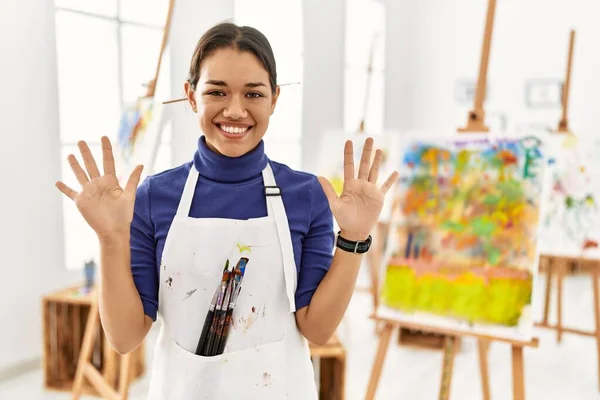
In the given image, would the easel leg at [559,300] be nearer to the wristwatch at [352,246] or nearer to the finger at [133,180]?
Answer: the wristwatch at [352,246]

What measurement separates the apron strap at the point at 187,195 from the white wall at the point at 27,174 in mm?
1891

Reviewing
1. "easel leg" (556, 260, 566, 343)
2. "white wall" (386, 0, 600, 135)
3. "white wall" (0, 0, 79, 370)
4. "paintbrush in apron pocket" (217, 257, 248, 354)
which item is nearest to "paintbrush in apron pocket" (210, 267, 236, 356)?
Answer: "paintbrush in apron pocket" (217, 257, 248, 354)

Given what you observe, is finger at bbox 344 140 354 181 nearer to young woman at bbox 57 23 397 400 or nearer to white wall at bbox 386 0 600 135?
young woman at bbox 57 23 397 400

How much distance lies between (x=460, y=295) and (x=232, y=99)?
4.29ft

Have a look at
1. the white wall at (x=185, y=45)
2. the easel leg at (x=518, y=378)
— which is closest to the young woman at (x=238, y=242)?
the white wall at (x=185, y=45)

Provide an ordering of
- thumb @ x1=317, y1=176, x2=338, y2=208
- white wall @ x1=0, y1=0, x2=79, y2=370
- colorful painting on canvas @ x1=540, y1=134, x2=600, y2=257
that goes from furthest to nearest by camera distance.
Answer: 1. colorful painting on canvas @ x1=540, y1=134, x2=600, y2=257
2. white wall @ x1=0, y1=0, x2=79, y2=370
3. thumb @ x1=317, y1=176, x2=338, y2=208

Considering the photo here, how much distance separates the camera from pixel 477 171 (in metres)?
2.04

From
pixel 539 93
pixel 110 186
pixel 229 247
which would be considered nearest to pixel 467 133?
pixel 229 247

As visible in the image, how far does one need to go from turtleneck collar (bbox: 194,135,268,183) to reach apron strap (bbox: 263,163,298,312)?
0.04m

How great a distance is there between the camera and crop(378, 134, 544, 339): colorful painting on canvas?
6.25ft

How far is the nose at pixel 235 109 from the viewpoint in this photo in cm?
99

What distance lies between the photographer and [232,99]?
1.00 m

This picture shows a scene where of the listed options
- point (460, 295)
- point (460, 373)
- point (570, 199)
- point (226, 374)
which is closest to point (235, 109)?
point (226, 374)

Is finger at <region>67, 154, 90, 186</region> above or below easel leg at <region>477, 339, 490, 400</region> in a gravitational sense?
above
